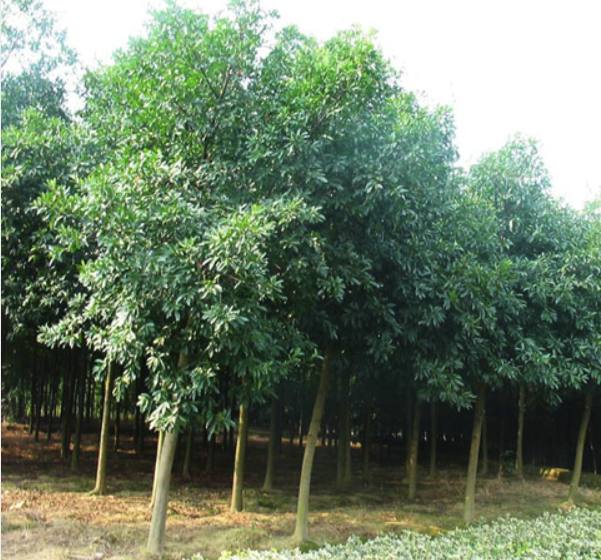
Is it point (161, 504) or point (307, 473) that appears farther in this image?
point (307, 473)

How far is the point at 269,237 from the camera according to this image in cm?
621

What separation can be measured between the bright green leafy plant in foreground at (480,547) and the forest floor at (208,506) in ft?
4.64

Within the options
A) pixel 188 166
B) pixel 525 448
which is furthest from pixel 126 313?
pixel 525 448

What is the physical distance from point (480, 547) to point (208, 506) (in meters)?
5.24

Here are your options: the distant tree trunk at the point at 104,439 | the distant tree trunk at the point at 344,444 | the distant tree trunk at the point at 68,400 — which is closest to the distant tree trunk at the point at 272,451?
the distant tree trunk at the point at 344,444

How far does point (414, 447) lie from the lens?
1131 centimetres

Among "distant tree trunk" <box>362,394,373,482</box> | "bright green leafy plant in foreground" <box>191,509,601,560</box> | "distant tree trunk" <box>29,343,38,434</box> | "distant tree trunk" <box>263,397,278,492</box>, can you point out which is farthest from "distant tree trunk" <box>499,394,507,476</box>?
"distant tree trunk" <box>29,343,38,434</box>

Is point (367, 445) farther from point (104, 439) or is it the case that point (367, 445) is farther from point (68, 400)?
point (68, 400)

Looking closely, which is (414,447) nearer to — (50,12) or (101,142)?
(101,142)

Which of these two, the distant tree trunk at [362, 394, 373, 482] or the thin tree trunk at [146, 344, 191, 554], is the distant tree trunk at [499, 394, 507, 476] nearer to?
the distant tree trunk at [362, 394, 373, 482]

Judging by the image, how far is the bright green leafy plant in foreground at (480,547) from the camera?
5.58 m

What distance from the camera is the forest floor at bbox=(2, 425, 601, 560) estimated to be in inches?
288

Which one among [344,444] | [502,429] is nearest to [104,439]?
[344,444]

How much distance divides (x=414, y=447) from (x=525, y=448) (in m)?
8.11
